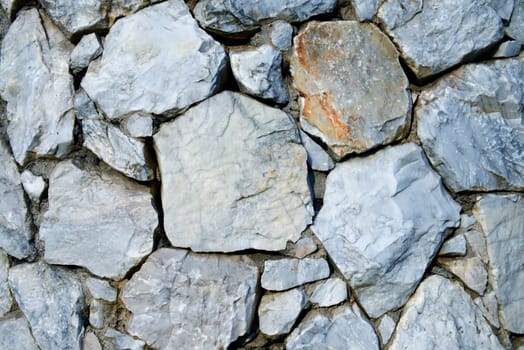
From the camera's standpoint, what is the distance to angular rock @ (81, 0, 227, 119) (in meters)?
1.53

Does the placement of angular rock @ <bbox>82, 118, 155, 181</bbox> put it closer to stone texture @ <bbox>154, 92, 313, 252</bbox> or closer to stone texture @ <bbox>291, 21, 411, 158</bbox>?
stone texture @ <bbox>154, 92, 313, 252</bbox>

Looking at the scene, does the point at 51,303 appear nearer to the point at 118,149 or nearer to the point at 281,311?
the point at 118,149

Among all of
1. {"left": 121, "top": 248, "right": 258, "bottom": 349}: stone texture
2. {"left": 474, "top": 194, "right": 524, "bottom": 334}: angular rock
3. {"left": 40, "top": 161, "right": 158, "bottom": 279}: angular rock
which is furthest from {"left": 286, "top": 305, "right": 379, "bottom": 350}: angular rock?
{"left": 40, "top": 161, "right": 158, "bottom": 279}: angular rock

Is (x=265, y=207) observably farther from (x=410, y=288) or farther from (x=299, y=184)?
(x=410, y=288)

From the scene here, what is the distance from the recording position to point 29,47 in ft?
5.47

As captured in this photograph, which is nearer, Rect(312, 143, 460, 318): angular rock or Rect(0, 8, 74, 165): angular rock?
Rect(312, 143, 460, 318): angular rock

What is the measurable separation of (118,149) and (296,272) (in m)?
0.55

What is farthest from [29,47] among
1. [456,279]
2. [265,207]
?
[456,279]

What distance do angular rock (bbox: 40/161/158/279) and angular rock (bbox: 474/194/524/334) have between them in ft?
2.78

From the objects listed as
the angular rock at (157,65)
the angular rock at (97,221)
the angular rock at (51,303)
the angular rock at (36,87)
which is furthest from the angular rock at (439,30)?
the angular rock at (51,303)

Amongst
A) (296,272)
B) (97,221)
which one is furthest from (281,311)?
(97,221)

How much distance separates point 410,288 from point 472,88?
53cm

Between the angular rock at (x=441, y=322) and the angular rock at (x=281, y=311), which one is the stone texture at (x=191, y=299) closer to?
the angular rock at (x=281, y=311)

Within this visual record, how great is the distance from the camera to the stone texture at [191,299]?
150 cm
